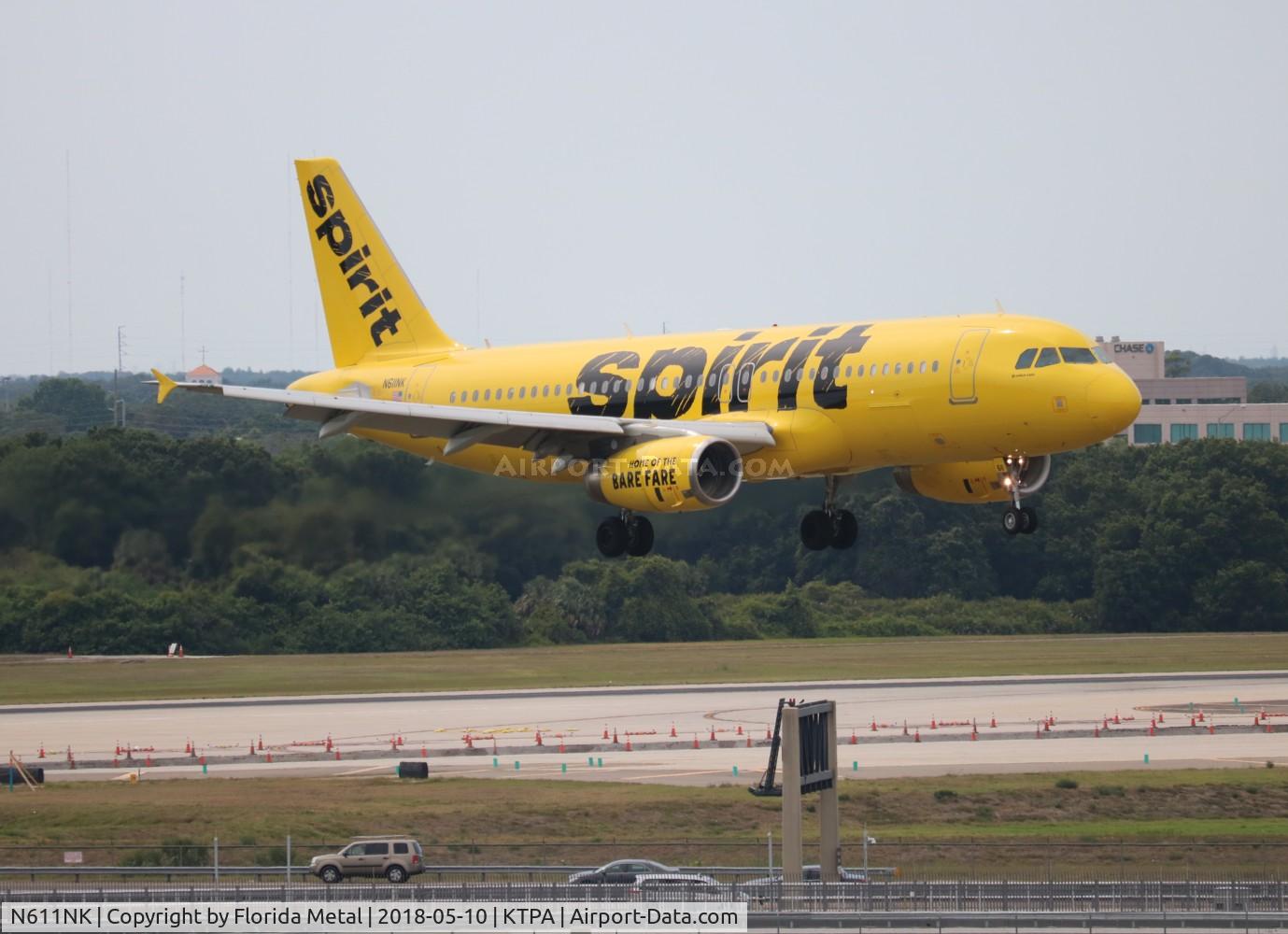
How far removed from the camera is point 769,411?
202ft

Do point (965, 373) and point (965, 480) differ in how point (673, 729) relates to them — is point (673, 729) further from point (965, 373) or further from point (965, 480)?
point (965, 373)

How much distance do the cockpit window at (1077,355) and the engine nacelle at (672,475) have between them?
9.00 m

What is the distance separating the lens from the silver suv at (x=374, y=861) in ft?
193

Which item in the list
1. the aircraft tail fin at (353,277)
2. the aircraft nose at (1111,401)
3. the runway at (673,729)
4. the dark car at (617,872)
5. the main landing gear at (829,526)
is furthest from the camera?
the runway at (673,729)

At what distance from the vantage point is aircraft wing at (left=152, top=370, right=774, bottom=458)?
200ft

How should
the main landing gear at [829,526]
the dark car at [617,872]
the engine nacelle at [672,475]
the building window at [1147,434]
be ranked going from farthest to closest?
the building window at [1147,434] → the main landing gear at [829,526] → the engine nacelle at [672,475] → the dark car at [617,872]

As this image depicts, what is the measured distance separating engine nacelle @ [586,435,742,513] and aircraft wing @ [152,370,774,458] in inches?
26.6

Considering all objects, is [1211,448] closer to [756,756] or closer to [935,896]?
[756,756]

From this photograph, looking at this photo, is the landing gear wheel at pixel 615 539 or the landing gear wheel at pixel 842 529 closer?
the landing gear wheel at pixel 615 539

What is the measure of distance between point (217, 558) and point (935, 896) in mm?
46138

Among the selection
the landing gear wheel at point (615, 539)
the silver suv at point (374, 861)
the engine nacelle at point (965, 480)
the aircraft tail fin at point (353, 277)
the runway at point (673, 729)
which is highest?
the aircraft tail fin at point (353, 277)

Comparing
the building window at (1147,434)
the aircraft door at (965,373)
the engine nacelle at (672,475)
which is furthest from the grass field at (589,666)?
the building window at (1147,434)

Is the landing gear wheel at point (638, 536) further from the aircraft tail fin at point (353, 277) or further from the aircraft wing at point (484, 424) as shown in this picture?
the aircraft tail fin at point (353, 277)

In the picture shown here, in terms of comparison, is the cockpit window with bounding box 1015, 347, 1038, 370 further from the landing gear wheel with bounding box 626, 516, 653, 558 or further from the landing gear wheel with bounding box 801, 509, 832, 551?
the landing gear wheel with bounding box 626, 516, 653, 558
